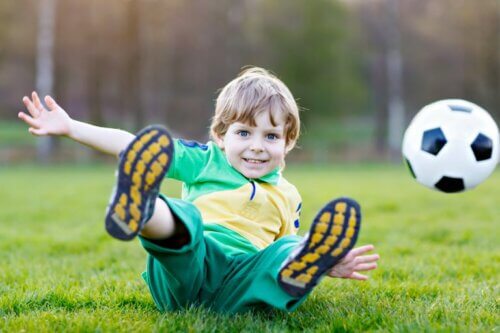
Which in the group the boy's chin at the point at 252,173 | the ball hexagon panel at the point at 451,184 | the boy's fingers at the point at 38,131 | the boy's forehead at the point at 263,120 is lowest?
the ball hexagon panel at the point at 451,184

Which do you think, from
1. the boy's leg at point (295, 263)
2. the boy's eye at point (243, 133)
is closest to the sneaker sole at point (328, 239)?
the boy's leg at point (295, 263)

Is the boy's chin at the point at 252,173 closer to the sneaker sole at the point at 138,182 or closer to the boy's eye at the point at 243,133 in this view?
the boy's eye at the point at 243,133

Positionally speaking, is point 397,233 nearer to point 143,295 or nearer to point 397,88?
point 143,295

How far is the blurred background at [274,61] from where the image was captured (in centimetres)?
2406

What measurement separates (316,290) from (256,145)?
95 cm

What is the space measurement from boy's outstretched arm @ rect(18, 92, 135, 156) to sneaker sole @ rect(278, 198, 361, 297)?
83 centimetres

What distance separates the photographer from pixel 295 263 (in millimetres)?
2289

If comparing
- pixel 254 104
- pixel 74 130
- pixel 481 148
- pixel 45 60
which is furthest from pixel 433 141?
pixel 45 60

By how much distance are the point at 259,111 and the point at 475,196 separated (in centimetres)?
679

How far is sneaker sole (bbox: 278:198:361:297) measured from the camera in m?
2.23

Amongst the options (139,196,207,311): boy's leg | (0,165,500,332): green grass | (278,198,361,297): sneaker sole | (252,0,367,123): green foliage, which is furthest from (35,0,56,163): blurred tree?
(278,198,361,297): sneaker sole

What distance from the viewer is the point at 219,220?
9.08ft

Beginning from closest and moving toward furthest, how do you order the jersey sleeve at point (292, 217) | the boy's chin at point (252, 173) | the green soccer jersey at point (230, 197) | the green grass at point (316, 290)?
the green grass at point (316, 290), the green soccer jersey at point (230, 197), the boy's chin at point (252, 173), the jersey sleeve at point (292, 217)

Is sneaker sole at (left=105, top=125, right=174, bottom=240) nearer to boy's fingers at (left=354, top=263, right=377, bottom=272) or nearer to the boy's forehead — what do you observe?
the boy's forehead
